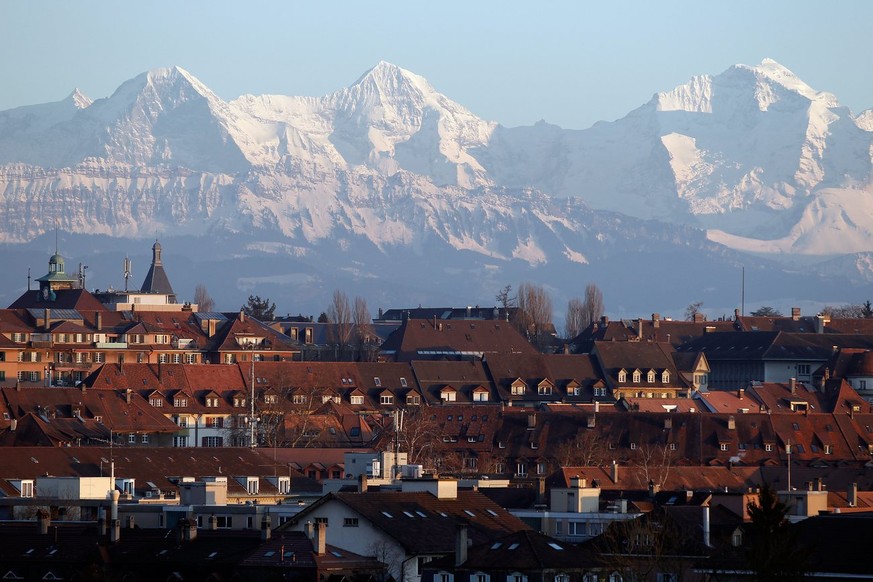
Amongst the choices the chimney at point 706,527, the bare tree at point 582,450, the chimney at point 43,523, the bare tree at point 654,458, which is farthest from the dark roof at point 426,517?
the bare tree at point 582,450

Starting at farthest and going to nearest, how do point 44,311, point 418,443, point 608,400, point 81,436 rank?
point 44,311, point 608,400, point 418,443, point 81,436

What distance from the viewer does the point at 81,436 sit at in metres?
97.2

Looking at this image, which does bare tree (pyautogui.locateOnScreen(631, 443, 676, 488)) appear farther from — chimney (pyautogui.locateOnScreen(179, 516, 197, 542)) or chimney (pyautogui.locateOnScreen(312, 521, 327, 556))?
chimney (pyautogui.locateOnScreen(312, 521, 327, 556))

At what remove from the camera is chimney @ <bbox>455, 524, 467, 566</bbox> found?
5281 cm

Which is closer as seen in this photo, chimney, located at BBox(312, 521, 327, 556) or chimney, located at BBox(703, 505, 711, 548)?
chimney, located at BBox(312, 521, 327, 556)

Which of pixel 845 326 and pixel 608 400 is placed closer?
pixel 608 400

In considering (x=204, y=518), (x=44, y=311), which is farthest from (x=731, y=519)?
(x=44, y=311)

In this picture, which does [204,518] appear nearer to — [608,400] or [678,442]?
[678,442]

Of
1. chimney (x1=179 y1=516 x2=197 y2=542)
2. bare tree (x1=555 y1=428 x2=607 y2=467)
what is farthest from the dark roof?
bare tree (x1=555 y1=428 x2=607 y2=467)

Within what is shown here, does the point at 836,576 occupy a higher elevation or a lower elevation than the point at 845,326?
lower

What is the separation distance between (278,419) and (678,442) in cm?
2029

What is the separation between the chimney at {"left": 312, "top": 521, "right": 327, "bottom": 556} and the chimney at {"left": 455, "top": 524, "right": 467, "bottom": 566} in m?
2.84

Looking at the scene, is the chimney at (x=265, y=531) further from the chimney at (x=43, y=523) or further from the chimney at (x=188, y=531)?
the chimney at (x=43, y=523)

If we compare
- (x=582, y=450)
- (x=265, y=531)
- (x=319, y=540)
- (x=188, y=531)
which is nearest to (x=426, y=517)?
(x=265, y=531)
